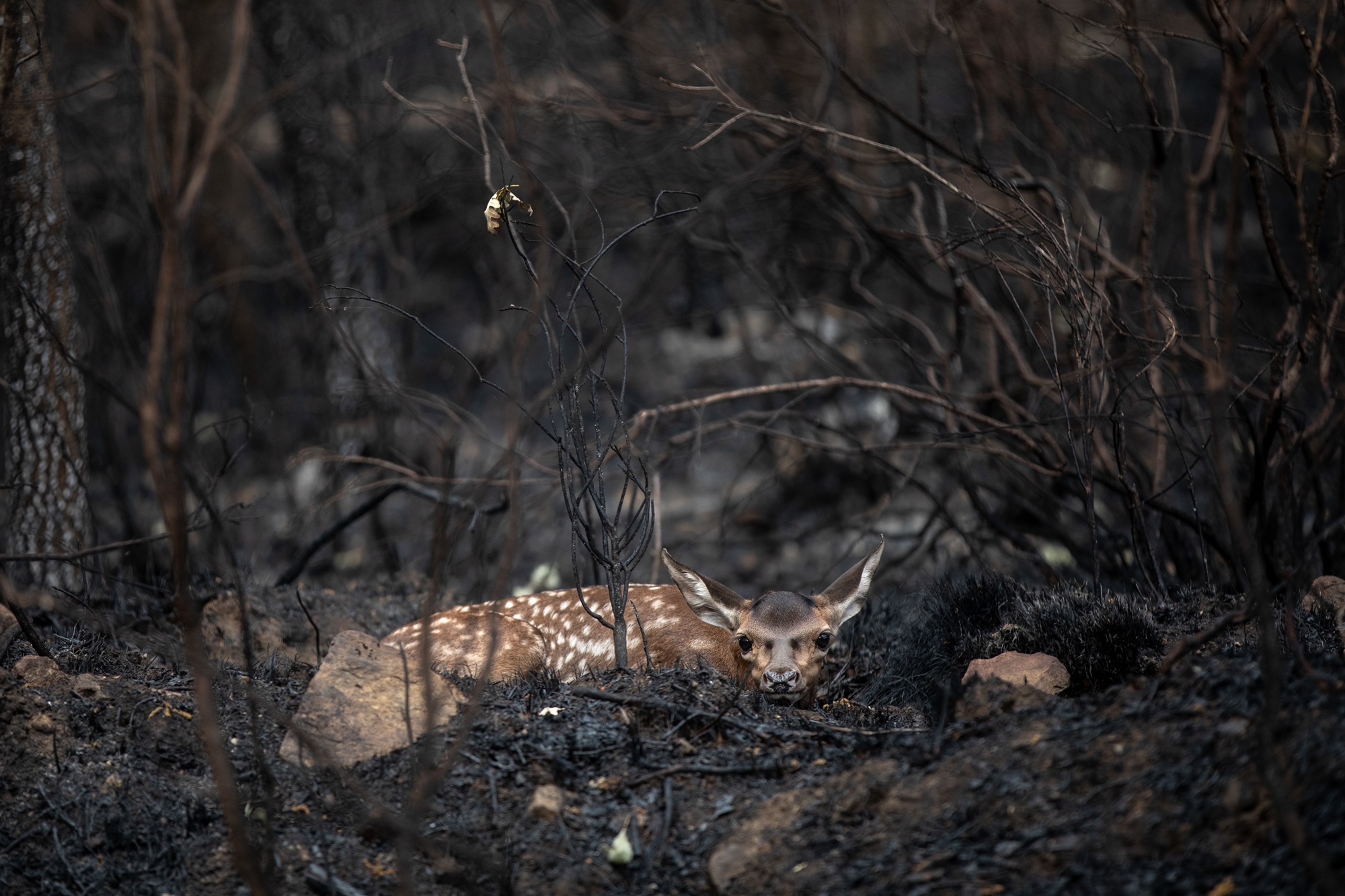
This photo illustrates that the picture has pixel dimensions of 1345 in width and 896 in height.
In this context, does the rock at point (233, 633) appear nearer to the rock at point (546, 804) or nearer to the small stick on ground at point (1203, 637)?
the rock at point (546, 804)

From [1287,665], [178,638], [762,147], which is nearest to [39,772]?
[178,638]

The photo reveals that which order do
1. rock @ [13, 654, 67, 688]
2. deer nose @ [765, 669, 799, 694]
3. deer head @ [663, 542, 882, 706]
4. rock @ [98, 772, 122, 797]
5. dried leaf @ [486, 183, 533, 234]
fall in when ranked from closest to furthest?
rock @ [98, 772, 122, 797], dried leaf @ [486, 183, 533, 234], rock @ [13, 654, 67, 688], deer nose @ [765, 669, 799, 694], deer head @ [663, 542, 882, 706]

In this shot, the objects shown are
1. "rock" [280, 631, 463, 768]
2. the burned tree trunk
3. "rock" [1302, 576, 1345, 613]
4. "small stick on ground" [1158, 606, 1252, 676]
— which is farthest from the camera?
the burned tree trunk

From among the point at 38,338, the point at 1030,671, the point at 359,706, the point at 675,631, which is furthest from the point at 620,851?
the point at 38,338

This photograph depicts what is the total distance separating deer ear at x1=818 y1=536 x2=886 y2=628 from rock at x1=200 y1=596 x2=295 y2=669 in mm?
2976

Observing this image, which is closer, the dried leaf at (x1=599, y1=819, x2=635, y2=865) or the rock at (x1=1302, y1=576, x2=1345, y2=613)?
the dried leaf at (x1=599, y1=819, x2=635, y2=865)

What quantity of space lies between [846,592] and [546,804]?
245 cm

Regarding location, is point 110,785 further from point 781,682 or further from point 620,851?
point 781,682

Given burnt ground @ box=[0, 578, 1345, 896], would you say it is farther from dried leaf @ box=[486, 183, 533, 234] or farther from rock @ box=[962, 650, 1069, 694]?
dried leaf @ box=[486, 183, 533, 234]

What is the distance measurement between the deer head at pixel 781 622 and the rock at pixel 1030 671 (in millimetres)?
883

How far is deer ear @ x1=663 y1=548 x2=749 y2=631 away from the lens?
5582 mm

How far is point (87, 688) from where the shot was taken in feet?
14.3

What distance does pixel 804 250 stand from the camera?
12.9 meters

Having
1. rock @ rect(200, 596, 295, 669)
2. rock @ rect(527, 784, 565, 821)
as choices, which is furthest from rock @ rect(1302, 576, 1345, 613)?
rock @ rect(200, 596, 295, 669)
